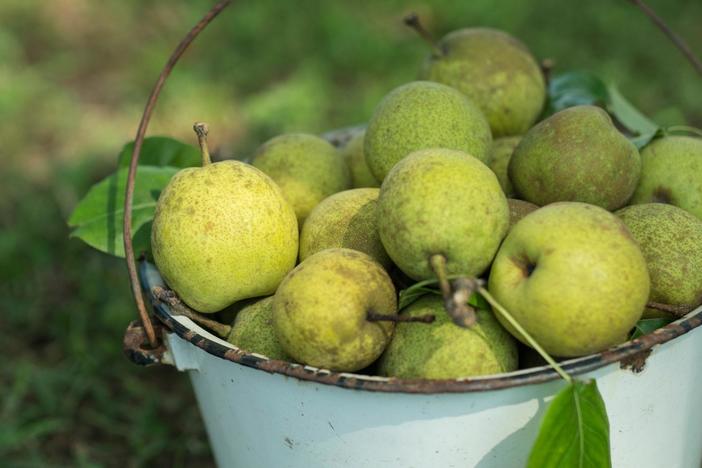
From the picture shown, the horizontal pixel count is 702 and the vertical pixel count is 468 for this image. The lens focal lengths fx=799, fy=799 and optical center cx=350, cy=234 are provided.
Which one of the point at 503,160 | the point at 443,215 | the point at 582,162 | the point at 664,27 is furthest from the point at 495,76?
the point at 443,215

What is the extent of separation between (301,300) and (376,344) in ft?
0.63

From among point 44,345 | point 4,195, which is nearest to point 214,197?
point 44,345

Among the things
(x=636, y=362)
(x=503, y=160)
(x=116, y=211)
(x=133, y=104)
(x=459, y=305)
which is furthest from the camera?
(x=133, y=104)

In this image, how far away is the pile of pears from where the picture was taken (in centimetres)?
164

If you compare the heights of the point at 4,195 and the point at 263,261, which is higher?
the point at 263,261

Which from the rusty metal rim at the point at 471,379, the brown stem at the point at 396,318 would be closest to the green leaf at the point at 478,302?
the brown stem at the point at 396,318

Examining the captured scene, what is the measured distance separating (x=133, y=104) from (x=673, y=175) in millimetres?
3598

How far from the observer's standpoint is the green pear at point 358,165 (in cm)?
249

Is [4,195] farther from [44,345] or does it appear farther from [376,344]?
[376,344]

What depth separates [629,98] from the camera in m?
4.58

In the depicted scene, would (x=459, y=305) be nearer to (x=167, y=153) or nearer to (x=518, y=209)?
(x=518, y=209)

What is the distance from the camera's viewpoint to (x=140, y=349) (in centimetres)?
198

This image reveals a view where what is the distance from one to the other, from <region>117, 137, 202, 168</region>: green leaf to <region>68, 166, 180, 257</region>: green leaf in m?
0.09

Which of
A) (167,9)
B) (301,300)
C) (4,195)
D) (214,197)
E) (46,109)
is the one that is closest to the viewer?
(301,300)
